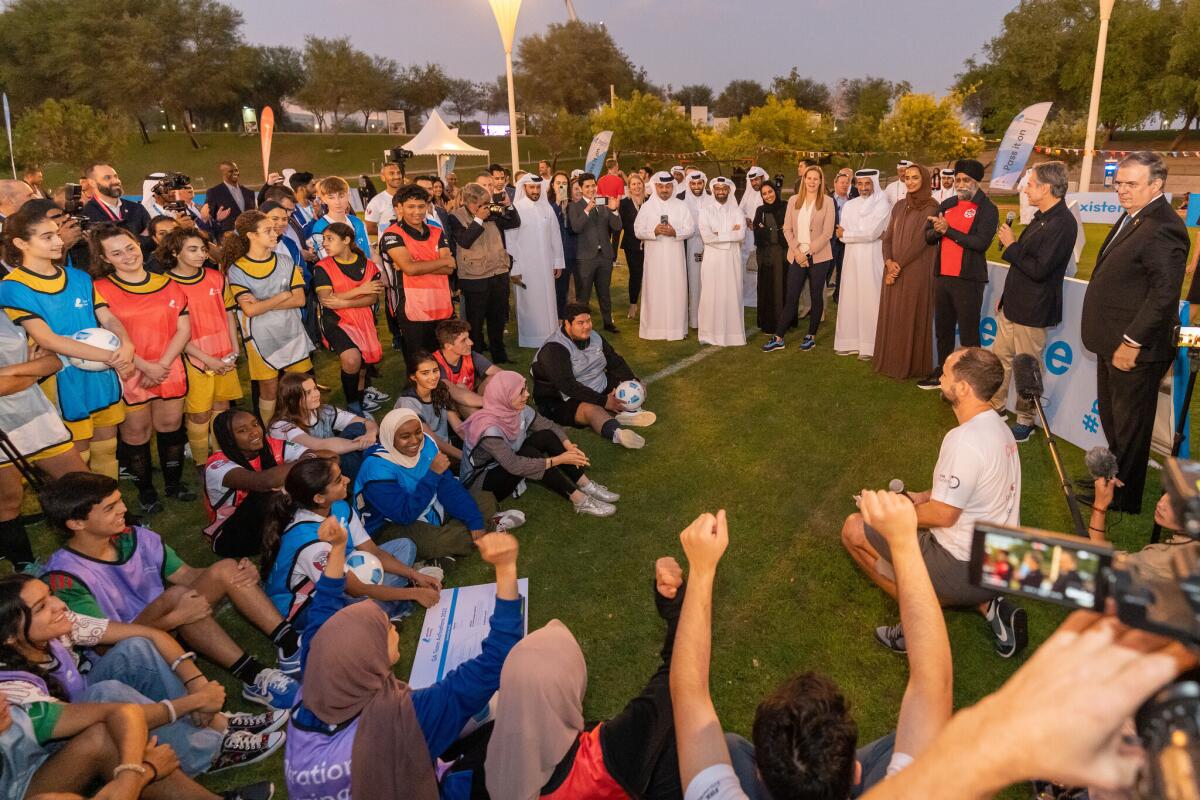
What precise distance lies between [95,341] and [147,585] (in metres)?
2.11

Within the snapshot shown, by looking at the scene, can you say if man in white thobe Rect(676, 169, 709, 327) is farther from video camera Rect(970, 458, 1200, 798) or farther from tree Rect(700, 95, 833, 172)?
tree Rect(700, 95, 833, 172)

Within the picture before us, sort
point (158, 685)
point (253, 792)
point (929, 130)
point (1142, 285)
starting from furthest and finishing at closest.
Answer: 1. point (929, 130)
2. point (1142, 285)
3. point (158, 685)
4. point (253, 792)

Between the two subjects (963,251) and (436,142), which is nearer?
(963,251)

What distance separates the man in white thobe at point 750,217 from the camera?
10.9 metres

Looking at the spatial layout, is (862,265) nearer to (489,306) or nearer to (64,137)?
(489,306)

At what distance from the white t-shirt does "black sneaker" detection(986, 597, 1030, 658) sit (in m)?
0.42

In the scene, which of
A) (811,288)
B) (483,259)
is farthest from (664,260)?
(483,259)

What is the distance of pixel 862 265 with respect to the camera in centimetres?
931

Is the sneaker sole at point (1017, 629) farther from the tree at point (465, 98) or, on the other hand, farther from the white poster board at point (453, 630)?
the tree at point (465, 98)

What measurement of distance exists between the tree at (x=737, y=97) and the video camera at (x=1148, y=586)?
93723 mm

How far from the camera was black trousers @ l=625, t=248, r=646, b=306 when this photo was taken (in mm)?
11664

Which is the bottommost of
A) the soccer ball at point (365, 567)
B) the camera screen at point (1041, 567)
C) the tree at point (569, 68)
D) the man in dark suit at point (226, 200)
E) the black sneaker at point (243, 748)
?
the black sneaker at point (243, 748)

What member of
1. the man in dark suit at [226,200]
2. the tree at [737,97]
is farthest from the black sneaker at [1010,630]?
the tree at [737,97]

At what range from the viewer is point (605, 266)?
1083cm
